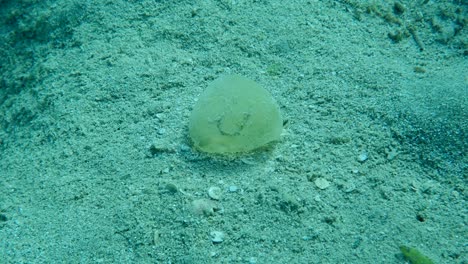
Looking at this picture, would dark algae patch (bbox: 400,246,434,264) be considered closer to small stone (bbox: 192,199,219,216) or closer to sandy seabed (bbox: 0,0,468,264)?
sandy seabed (bbox: 0,0,468,264)

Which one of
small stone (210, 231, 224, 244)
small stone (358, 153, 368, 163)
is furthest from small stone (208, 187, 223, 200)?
small stone (358, 153, 368, 163)

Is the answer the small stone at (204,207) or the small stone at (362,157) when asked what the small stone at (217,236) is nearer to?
the small stone at (204,207)

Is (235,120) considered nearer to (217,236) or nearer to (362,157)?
(217,236)

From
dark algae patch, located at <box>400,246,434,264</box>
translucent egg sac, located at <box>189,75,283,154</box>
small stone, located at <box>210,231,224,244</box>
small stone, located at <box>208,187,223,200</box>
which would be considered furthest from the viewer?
translucent egg sac, located at <box>189,75,283,154</box>

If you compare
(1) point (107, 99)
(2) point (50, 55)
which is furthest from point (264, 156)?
(2) point (50, 55)


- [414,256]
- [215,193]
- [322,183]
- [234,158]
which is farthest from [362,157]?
[215,193]

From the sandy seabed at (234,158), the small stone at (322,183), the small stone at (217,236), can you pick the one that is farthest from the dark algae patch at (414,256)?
the small stone at (217,236)
